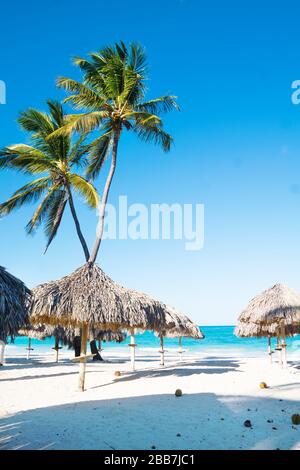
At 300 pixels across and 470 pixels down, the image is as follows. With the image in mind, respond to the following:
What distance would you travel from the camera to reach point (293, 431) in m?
4.90

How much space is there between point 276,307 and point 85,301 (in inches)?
314

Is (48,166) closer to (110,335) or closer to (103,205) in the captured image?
(103,205)

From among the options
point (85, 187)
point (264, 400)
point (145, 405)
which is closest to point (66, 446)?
point (145, 405)

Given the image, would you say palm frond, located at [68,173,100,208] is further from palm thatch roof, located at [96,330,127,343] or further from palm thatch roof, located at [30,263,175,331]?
palm thatch roof, located at [96,330,127,343]

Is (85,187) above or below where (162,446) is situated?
above

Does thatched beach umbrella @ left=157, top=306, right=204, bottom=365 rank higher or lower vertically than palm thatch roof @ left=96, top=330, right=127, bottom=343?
higher

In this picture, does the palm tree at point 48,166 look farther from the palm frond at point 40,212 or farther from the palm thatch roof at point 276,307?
the palm thatch roof at point 276,307

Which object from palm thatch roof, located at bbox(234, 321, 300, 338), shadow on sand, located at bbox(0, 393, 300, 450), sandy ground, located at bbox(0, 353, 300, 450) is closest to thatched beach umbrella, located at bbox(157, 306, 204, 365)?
palm thatch roof, located at bbox(234, 321, 300, 338)

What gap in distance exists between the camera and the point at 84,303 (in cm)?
823

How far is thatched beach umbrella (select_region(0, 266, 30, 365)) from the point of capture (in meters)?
5.23

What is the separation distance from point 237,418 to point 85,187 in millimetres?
10666

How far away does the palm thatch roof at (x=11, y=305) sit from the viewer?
523cm

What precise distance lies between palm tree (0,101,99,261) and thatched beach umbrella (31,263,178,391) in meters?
6.12
